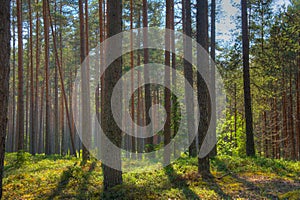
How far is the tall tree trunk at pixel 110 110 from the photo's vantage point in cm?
784

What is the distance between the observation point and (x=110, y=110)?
7871 millimetres

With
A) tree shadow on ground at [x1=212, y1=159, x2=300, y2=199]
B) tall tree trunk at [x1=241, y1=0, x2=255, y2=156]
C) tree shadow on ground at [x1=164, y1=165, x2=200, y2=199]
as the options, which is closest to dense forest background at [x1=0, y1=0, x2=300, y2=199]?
tall tree trunk at [x1=241, y1=0, x2=255, y2=156]

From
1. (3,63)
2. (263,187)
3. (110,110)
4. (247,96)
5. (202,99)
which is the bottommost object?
(263,187)

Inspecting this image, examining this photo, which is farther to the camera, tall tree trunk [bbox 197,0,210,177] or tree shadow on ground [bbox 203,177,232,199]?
tall tree trunk [bbox 197,0,210,177]

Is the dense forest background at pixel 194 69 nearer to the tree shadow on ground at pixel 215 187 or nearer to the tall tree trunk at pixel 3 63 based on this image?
the tree shadow on ground at pixel 215 187

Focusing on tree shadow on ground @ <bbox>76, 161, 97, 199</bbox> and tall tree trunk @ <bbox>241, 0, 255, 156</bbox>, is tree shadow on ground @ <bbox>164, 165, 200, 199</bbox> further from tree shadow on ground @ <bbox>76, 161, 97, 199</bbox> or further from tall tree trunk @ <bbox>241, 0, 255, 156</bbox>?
tall tree trunk @ <bbox>241, 0, 255, 156</bbox>

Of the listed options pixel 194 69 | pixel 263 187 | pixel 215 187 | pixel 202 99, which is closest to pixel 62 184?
pixel 215 187

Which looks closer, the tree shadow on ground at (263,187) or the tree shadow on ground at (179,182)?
the tree shadow on ground at (179,182)

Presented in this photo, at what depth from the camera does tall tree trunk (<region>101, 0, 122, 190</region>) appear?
784 cm

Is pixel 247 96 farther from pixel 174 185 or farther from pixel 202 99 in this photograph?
pixel 174 185

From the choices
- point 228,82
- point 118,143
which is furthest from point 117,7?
point 228,82

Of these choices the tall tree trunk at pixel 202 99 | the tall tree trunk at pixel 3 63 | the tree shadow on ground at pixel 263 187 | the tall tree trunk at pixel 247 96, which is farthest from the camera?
the tall tree trunk at pixel 247 96

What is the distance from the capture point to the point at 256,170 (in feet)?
37.4

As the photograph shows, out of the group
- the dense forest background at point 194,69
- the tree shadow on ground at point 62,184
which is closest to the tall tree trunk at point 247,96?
the dense forest background at point 194,69
